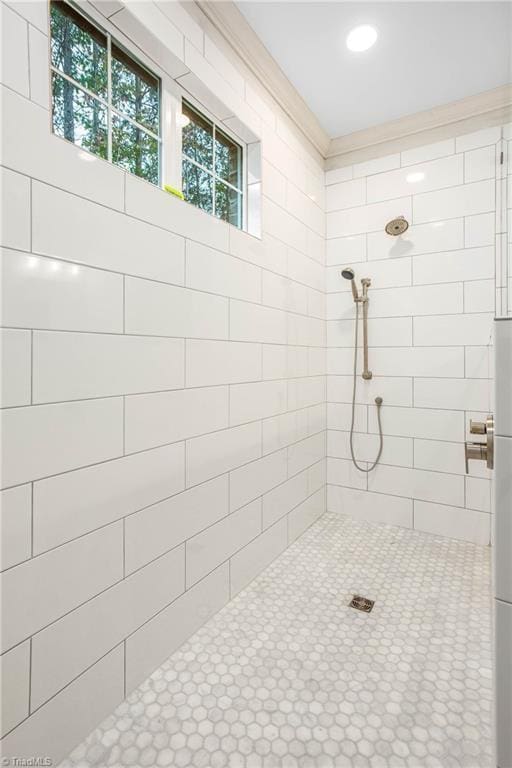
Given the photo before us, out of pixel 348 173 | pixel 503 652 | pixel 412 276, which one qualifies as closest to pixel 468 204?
pixel 412 276

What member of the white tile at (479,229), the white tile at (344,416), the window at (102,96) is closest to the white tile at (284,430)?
the white tile at (344,416)

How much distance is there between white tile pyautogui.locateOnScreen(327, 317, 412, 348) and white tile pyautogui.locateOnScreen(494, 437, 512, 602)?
5.81 feet

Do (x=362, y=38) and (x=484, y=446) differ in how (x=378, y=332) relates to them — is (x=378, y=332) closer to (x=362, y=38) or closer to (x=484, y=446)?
(x=362, y=38)

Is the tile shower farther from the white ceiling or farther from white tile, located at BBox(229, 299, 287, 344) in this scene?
the white ceiling

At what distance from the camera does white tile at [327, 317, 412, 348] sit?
228cm

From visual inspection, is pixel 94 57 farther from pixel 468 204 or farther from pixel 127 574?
pixel 468 204

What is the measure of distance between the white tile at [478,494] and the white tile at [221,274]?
5.22ft

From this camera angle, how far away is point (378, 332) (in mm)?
2361

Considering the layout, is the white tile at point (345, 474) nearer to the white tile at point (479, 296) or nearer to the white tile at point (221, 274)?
the white tile at point (479, 296)

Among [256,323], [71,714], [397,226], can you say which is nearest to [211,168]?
[256,323]

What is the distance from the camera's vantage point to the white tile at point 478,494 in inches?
81.7

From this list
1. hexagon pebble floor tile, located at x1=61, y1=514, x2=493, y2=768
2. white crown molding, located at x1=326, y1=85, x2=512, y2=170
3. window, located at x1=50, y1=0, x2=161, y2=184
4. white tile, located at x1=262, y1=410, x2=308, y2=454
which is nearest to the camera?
hexagon pebble floor tile, located at x1=61, y1=514, x2=493, y2=768

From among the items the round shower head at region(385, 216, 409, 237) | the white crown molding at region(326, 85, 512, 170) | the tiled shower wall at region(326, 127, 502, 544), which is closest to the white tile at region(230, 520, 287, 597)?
the tiled shower wall at region(326, 127, 502, 544)

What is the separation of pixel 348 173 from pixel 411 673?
262 centimetres
